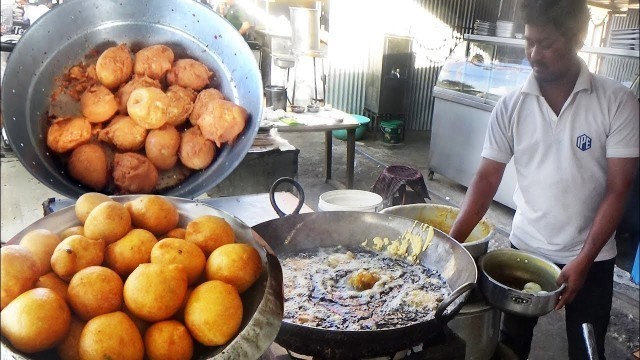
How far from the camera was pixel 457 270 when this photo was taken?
58.5 inches

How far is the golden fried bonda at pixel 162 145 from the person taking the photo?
1.28 meters

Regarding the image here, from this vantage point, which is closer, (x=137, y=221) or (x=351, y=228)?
(x=137, y=221)

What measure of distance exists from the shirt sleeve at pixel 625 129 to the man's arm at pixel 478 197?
48 cm

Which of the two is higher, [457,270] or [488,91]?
[488,91]

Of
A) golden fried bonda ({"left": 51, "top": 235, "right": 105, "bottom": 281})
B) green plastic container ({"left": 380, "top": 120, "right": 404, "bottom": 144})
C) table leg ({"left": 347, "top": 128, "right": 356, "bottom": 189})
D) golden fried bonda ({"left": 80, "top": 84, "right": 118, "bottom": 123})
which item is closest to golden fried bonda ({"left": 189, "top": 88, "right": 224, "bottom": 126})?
golden fried bonda ({"left": 80, "top": 84, "right": 118, "bottom": 123})

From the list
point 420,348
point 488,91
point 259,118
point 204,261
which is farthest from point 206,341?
point 488,91

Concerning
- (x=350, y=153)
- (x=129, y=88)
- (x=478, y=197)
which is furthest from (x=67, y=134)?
(x=350, y=153)

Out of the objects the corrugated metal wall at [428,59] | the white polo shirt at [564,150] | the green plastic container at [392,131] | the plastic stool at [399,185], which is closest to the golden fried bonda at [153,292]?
the white polo shirt at [564,150]

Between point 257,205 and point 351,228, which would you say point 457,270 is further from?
point 257,205

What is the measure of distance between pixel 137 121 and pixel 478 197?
150 cm

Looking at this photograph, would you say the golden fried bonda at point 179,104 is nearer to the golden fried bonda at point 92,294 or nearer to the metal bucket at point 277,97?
the golden fried bonda at point 92,294

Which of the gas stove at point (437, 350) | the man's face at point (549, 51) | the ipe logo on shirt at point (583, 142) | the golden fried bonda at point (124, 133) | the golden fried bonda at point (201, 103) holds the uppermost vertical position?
the man's face at point (549, 51)

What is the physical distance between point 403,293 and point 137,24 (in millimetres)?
1253

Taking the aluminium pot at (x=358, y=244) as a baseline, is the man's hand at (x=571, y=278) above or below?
below
